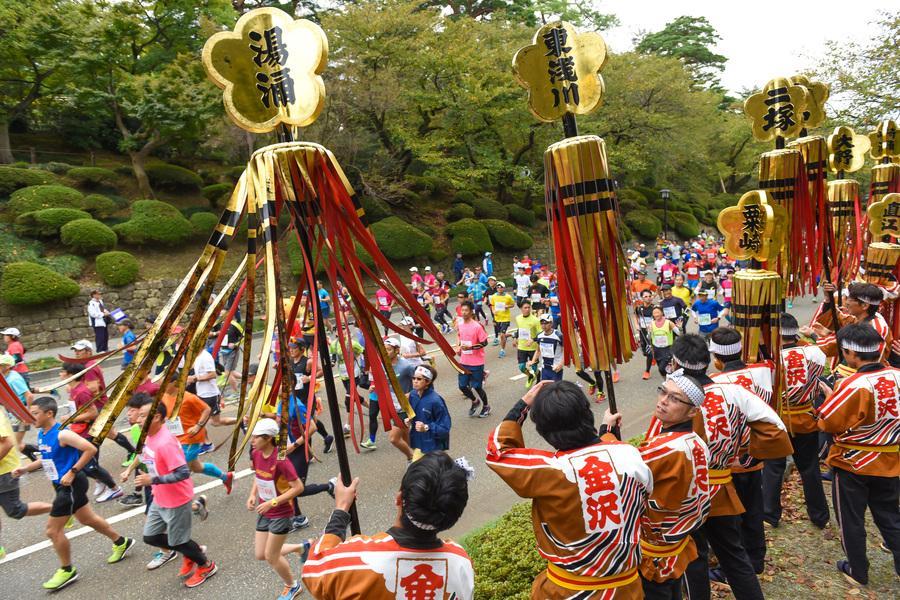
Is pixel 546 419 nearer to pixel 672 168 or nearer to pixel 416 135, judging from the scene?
pixel 416 135

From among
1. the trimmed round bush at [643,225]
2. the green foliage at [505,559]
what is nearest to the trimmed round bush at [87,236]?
the green foliage at [505,559]

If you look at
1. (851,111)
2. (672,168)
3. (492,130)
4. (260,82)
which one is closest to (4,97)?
(492,130)

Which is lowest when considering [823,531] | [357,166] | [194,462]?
[823,531]

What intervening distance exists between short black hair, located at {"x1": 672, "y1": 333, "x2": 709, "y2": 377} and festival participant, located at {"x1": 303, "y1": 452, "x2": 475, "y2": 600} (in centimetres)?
181

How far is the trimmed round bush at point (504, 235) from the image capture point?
79.9ft

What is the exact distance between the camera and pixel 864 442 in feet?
11.9

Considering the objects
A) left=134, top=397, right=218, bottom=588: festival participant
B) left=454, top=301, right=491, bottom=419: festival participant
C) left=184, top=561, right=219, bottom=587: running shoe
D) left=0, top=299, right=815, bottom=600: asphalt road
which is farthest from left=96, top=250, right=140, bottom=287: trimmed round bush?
left=184, top=561, right=219, bottom=587: running shoe

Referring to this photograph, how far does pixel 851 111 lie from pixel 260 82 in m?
17.8

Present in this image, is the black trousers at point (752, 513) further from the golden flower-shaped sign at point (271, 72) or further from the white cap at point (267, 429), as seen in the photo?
the golden flower-shaped sign at point (271, 72)

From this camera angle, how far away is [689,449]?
8.63 feet

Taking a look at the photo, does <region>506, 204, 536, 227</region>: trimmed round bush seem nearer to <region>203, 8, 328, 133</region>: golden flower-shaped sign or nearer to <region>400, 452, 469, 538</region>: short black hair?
<region>203, 8, 328, 133</region>: golden flower-shaped sign

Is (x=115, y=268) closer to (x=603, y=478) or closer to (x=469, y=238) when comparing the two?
(x=469, y=238)

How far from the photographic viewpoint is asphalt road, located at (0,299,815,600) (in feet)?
14.6

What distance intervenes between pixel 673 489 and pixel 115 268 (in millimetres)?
16914
